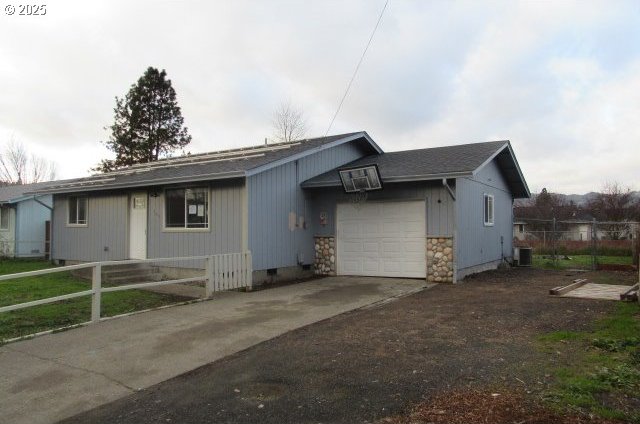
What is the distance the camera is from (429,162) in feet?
41.5

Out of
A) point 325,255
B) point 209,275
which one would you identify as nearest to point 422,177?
point 325,255

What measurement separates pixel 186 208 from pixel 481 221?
913cm

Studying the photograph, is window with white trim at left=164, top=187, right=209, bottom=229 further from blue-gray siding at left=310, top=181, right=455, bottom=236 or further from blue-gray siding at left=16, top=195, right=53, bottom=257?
blue-gray siding at left=16, top=195, right=53, bottom=257

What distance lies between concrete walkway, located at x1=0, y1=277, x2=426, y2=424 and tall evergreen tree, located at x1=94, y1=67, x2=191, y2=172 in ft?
82.8

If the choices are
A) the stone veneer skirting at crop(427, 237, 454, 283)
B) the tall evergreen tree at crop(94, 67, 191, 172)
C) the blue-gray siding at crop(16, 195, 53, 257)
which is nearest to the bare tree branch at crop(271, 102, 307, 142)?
the tall evergreen tree at crop(94, 67, 191, 172)

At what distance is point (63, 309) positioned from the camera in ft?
28.2

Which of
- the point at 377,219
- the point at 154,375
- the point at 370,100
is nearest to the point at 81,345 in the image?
the point at 154,375

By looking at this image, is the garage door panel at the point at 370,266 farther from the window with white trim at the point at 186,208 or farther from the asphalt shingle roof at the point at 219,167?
the window with white trim at the point at 186,208

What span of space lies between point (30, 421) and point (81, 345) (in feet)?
7.94

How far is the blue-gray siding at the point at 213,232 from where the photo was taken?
11430 mm

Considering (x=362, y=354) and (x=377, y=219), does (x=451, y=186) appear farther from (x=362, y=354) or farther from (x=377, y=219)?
(x=362, y=354)

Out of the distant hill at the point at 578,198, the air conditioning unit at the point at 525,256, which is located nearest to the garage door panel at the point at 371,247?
the air conditioning unit at the point at 525,256

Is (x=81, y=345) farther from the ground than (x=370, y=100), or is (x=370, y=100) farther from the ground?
(x=370, y=100)

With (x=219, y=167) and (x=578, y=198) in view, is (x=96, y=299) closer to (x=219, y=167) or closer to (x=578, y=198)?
(x=219, y=167)
